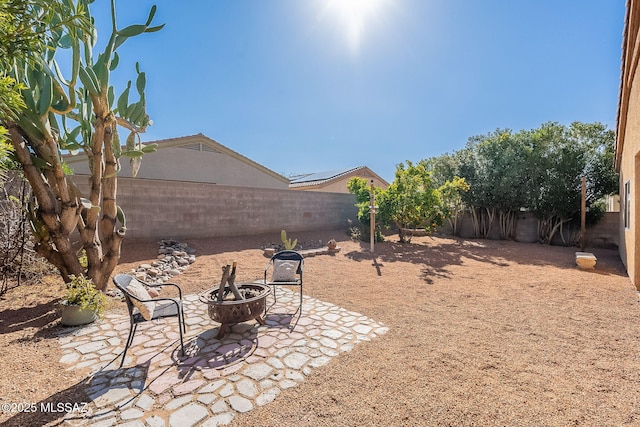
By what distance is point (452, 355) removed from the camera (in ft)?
9.93

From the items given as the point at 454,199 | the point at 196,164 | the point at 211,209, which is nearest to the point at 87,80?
the point at 211,209

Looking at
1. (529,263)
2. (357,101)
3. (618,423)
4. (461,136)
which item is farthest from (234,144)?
(618,423)

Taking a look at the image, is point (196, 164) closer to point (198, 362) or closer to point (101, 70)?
point (101, 70)

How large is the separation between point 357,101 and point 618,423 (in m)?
9.86

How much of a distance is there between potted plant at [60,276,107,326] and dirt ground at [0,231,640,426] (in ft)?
0.76

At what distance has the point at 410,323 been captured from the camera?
12.9ft

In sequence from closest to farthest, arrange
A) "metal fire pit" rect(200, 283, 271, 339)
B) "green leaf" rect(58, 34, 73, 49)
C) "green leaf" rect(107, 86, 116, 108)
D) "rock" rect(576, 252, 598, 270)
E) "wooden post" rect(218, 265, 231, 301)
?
1. "metal fire pit" rect(200, 283, 271, 339)
2. "wooden post" rect(218, 265, 231, 301)
3. "green leaf" rect(58, 34, 73, 49)
4. "green leaf" rect(107, 86, 116, 108)
5. "rock" rect(576, 252, 598, 270)

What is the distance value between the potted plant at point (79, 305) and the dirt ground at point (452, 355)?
0.23 m

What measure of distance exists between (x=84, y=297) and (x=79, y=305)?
0.13 metres

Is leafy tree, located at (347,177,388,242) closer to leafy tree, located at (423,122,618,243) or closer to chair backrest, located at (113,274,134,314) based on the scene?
leafy tree, located at (423,122,618,243)

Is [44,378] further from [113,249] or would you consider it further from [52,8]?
[52,8]

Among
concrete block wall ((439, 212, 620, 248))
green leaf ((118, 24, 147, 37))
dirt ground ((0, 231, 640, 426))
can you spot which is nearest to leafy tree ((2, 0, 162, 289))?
green leaf ((118, 24, 147, 37))

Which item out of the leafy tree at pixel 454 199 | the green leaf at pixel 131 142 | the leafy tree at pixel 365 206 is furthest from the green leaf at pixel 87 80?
the leafy tree at pixel 454 199

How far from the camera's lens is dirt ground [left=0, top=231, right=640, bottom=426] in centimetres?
217
